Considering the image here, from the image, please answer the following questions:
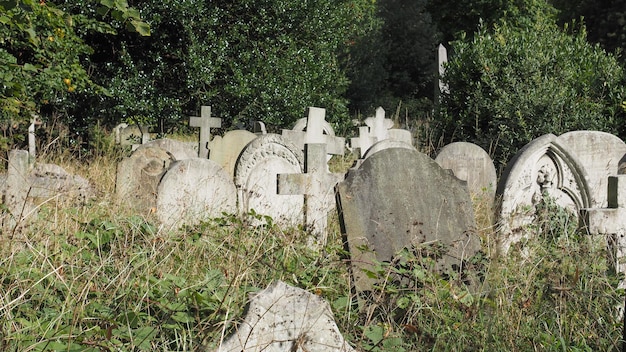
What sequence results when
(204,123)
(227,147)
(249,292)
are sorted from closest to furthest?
(249,292) < (227,147) < (204,123)

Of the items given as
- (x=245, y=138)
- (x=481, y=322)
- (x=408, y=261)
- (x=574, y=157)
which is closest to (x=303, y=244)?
(x=408, y=261)

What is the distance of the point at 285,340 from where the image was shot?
3041mm

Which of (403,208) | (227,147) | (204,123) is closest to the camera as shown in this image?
(403,208)

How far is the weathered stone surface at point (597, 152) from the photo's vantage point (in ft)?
27.9

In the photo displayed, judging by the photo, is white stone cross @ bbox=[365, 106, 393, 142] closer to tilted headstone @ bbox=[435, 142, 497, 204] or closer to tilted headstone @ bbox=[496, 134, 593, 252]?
tilted headstone @ bbox=[435, 142, 497, 204]

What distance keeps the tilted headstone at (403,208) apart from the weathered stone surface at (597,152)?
3819 millimetres

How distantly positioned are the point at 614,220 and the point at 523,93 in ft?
21.8

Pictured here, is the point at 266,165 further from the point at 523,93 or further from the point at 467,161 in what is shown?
the point at 523,93

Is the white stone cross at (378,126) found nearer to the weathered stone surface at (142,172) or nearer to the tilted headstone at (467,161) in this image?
the tilted headstone at (467,161)

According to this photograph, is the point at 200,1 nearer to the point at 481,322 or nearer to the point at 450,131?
the point at 450,131

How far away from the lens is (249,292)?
145 inches

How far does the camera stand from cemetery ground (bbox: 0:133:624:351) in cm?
338

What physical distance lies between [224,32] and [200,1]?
2.47 feet

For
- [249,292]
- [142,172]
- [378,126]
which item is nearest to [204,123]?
[142,172]
